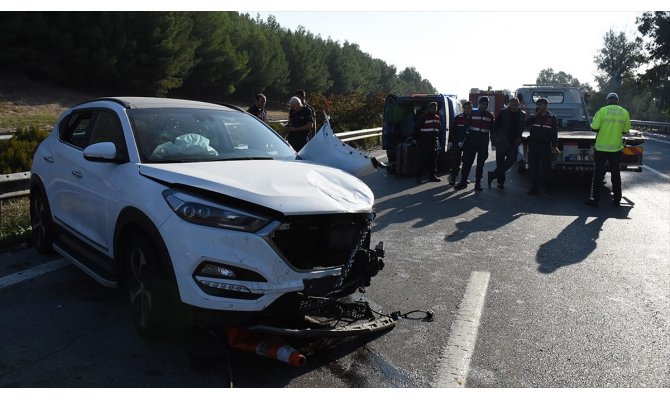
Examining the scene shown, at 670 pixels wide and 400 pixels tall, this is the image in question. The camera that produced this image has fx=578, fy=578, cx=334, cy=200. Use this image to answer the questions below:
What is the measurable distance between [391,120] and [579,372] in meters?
10.6

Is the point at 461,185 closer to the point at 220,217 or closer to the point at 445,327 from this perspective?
the point at 445,327

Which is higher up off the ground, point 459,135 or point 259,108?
point 259,108

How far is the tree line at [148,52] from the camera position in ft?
116

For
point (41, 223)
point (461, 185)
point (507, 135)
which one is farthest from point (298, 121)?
point (41, 223)

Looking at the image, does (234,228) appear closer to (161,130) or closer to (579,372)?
(161,130)

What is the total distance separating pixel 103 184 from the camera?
14.5ft

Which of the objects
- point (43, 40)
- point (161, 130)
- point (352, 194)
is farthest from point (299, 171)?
point (43, 40)

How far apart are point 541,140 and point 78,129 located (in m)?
8.32

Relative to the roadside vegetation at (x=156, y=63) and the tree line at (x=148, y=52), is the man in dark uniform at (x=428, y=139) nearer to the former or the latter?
the roadside vegetation at (x=156, y=63)

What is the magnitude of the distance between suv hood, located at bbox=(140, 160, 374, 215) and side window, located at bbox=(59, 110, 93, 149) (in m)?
1.44

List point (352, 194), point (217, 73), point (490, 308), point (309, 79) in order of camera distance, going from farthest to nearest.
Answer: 1. point (309, 79)
2. point (217, 73)
3. point (490, 308)
4. point (352, 194)

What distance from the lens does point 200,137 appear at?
4.76 m

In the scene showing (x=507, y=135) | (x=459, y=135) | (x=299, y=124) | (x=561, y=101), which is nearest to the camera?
(x=299, y=124)
